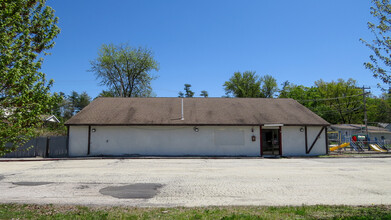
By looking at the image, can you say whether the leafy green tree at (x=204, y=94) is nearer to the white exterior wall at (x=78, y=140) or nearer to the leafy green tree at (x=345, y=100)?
the leafy green tree at (x=345, y=100)

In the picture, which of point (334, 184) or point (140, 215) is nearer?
point (140, 215)

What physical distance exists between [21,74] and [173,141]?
15.8m

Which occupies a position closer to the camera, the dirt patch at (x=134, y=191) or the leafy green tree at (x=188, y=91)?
the dirt patch at (x=134, y=191)

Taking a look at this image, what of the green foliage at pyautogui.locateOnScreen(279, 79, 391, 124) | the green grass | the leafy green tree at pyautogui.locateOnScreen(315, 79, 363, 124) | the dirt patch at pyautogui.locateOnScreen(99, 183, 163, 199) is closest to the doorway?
the dirt patch at pyautogui.locateOnScreen(99, 183, 163, 199)

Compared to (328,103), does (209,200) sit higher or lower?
lower

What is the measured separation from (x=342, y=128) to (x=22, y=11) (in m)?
44.4

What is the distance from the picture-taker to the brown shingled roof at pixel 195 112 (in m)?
21.1

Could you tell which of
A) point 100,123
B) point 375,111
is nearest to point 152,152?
point 100,123

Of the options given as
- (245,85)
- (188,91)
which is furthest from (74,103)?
(245,85)

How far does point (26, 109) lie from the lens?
5.78 metres

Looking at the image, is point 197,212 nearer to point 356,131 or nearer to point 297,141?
point 297,141

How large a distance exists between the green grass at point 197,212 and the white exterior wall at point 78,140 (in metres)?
14.8

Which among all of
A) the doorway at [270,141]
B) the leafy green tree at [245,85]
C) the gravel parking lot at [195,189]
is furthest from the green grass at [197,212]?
the leafy green tree at [245,85]

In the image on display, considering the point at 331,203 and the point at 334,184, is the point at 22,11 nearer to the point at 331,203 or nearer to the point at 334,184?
the point at 331,203
